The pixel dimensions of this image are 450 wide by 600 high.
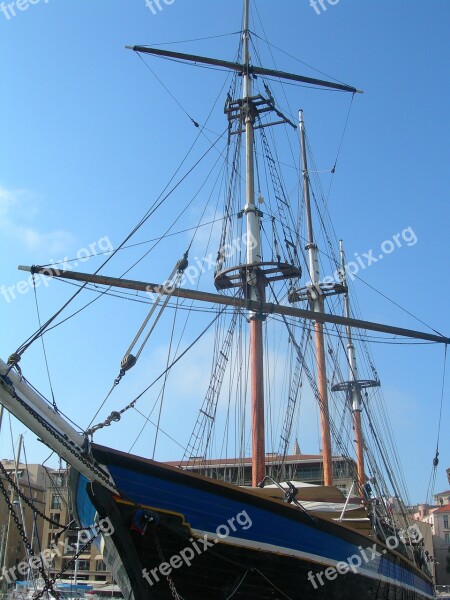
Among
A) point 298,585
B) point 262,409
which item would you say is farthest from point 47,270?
point 298,585

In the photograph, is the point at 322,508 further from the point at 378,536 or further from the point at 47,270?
the point at 47,270

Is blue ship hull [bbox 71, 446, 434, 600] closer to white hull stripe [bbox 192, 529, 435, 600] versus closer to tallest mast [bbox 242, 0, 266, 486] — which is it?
white hull stripe [bbox 192, 529, 435, 600]

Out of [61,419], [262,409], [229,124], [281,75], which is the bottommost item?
[61,419]

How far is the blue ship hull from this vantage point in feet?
30.4

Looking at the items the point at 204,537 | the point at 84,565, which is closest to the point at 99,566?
the point at 84,565

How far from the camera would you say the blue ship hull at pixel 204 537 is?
30.4ft

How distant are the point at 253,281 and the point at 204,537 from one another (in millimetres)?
10437

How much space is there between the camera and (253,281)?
19.1m

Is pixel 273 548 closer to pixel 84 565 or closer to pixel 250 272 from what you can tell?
pixel 250 272

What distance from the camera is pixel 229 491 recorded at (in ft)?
33.2

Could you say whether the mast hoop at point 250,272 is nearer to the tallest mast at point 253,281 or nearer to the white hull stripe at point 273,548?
the tallest mast at point 253,281

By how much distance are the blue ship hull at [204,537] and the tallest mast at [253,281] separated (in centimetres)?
453

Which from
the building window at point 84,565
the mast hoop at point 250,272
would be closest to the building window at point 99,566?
the building window at point 84,565

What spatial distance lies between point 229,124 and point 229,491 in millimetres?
16098
